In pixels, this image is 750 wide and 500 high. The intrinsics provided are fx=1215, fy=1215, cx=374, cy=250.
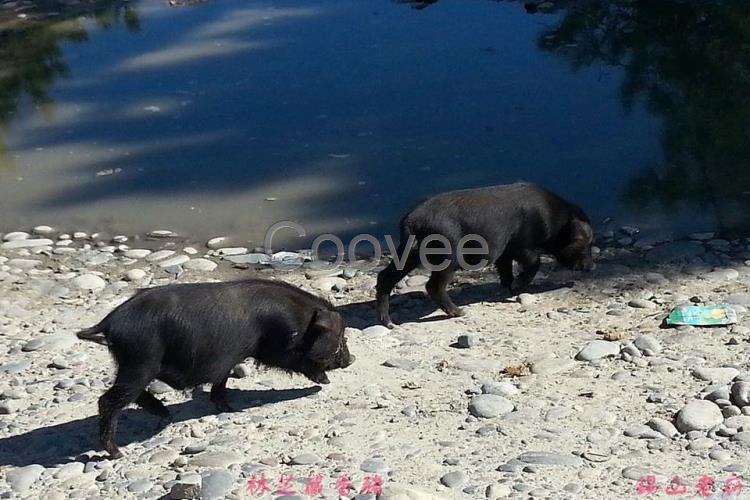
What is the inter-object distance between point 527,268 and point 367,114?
12.9 ft

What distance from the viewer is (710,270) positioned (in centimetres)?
781

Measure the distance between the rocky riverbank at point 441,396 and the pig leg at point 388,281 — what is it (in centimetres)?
15

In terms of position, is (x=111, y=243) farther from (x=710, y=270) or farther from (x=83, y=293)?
(x=710, y=270)

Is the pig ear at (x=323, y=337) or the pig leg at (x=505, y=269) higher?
the pig ear at (x=323, y=337)

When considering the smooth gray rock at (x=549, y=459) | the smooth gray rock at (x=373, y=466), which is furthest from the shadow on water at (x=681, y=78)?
the smooth gray rock at (x=373, y=466)

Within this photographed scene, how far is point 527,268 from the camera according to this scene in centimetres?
779

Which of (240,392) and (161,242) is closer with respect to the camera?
(240,392)

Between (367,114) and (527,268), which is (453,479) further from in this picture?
(367,114)

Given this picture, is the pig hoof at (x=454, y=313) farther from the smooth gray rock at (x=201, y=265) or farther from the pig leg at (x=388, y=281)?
the smooth gray rock at (x=201, y=265)

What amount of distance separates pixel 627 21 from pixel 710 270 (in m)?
6.35

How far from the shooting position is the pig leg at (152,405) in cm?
615

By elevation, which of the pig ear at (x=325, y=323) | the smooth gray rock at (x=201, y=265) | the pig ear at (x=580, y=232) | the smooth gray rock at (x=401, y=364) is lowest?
the smooth gray rock at (x=401, y=364)

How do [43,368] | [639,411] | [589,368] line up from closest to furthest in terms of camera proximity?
[639,411], [589,368], [43,368]

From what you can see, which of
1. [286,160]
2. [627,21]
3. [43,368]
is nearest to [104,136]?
[286,160]
